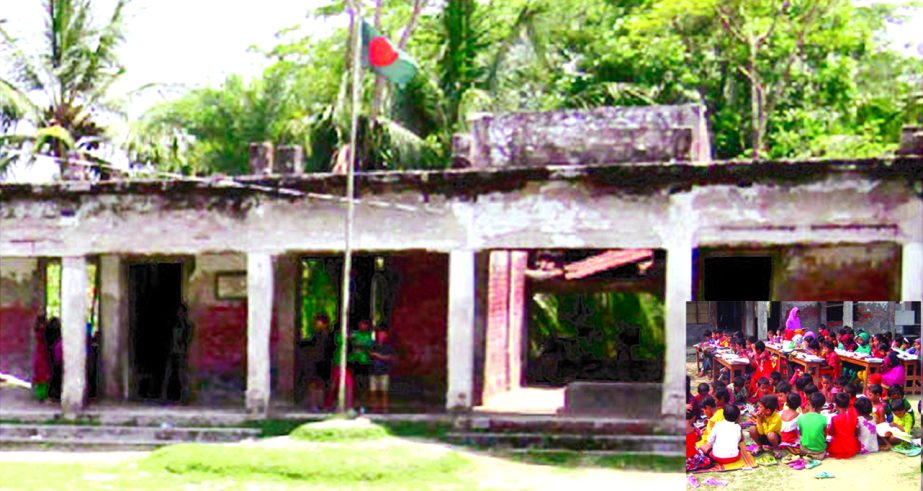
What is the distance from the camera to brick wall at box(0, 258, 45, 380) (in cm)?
1936

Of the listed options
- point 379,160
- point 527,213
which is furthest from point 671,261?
point 379,160

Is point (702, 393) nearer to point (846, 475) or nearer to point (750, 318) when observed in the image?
point (750, 318)

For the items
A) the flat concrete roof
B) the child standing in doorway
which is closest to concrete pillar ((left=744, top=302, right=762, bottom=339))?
the flat concrete roof

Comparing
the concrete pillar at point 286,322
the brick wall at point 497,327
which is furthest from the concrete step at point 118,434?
the brick wall at point 497,327

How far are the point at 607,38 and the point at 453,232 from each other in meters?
14.5

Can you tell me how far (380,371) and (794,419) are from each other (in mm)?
12559

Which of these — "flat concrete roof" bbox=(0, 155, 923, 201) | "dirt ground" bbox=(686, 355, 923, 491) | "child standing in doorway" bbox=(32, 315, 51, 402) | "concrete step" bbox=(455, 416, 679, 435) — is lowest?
"concrete step" bbox=(455, 416, 679, 435)

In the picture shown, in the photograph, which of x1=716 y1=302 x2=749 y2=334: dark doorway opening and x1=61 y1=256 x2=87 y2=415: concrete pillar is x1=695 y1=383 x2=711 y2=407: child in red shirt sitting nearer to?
x1=716 y1=302 x2=749 y2=334: dark doorway opening

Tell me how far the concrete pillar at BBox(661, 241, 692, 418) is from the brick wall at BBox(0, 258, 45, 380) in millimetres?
10089

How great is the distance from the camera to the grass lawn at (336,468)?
12234mm

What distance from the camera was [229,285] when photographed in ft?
59.7

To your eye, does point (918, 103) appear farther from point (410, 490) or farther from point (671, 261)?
point (410, 490)

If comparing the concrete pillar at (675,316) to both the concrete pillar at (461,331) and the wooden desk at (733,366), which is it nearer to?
the concrete pillar at (461,331)

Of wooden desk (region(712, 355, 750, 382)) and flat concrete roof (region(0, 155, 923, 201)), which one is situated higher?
flat concrete roof (region(0, 155, 923, 201))
